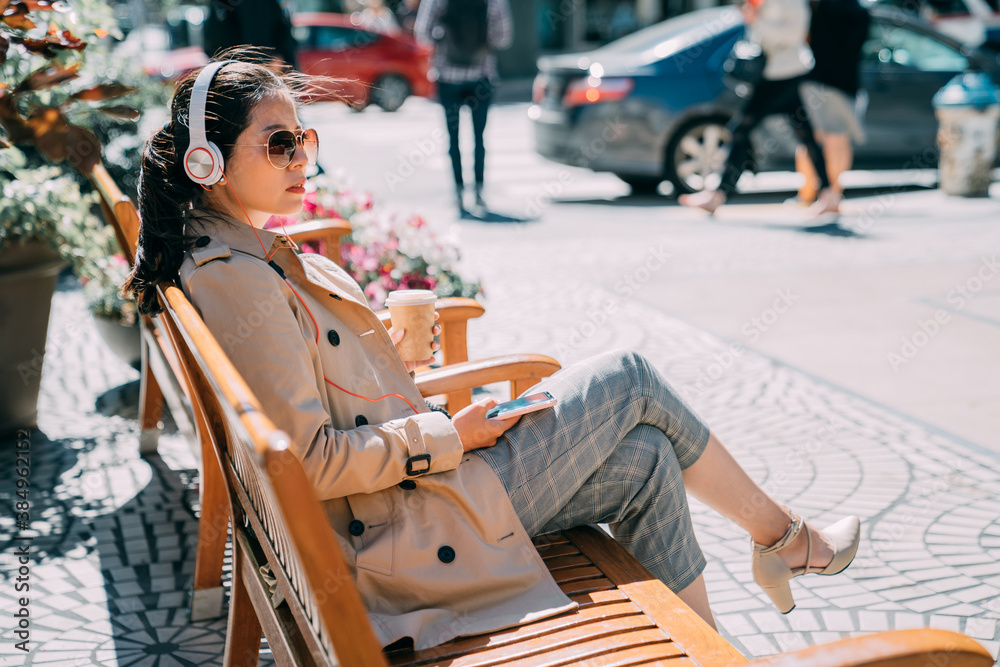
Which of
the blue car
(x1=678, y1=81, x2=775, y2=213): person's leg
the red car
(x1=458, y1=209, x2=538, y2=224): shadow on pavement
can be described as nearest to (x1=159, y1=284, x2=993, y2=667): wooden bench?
(x1=458, y1=209, x2=538, y2=224): shadow on pavement

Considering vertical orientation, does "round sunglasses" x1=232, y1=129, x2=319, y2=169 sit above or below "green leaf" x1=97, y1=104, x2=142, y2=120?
below

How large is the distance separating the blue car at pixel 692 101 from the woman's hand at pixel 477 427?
7546mm

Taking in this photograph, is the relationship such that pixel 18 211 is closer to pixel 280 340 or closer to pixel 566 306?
pixel 280 340

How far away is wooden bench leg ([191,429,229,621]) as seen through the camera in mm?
2785

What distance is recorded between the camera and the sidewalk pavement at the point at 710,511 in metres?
2.76

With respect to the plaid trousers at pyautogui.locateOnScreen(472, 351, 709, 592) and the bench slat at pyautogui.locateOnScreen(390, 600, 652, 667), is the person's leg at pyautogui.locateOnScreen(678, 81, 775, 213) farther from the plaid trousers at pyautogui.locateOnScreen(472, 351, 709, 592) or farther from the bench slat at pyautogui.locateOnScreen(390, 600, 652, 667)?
the bench slat at pyautogui.locateOnScreen(390, 600, 652, 667)

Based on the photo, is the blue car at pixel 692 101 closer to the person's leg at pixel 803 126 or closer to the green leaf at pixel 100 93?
A: the person's leg at pixel 803 126

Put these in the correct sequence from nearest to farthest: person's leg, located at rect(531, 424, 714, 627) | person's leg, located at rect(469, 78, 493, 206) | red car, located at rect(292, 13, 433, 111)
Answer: person's leg, located at rect(531, 424, 714, 627), person's leg, located at rect(469, 78, 493, 206), red car, located at rect(292, 13, 433, 111)

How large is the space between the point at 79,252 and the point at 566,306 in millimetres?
2885

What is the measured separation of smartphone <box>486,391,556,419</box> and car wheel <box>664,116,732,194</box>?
7570 millimetres

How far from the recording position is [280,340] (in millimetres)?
1874

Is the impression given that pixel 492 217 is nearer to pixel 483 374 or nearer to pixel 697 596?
pixel 483 374

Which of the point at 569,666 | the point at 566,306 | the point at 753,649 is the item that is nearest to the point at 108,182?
the point at 569,666

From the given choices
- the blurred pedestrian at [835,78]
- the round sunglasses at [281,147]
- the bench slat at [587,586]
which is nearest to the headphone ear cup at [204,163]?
the round sunglasses at [281,147]
